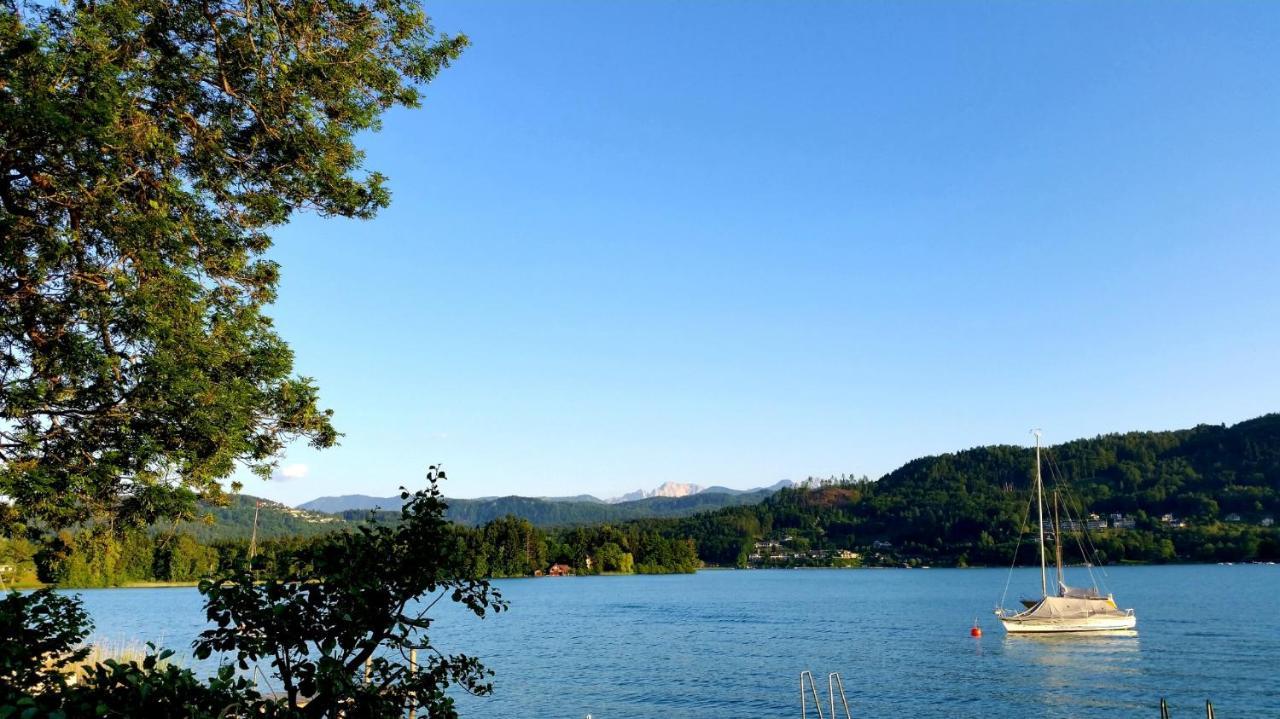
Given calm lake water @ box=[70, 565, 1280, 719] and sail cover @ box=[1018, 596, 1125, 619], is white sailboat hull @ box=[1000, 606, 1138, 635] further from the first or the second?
calm lake water @ box=[70, 565, 1280, 719]

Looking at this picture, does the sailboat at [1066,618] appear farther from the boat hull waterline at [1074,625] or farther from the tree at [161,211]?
the tree at [161,211]

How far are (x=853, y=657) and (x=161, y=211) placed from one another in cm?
5178

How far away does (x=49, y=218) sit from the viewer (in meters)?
11.3

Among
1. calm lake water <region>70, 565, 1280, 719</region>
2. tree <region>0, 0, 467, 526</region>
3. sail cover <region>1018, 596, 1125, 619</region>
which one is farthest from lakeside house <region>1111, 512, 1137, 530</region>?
tree <region>0, 0, 467, 526</region>

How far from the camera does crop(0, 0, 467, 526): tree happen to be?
1040cm

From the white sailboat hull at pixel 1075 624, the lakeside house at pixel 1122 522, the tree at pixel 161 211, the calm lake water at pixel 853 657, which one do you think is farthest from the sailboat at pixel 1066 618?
the lakeside house at pixel 1122 522

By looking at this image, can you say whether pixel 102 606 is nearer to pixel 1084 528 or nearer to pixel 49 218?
pixel 49 218

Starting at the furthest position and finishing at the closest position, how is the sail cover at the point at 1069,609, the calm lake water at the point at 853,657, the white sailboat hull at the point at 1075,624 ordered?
the sail cover at the point at 1069,609
the white sailboat hull at the point at 1075,624
the calm lake water at the point at 853,657

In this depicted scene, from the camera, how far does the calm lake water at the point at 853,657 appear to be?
3681cm

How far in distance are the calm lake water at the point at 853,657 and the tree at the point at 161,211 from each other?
25.7m

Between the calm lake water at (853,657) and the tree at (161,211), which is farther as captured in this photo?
the calm lake water at (853,657)

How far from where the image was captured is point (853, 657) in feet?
173

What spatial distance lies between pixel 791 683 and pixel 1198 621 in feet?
173

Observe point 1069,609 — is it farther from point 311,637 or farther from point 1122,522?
point 1122,522
